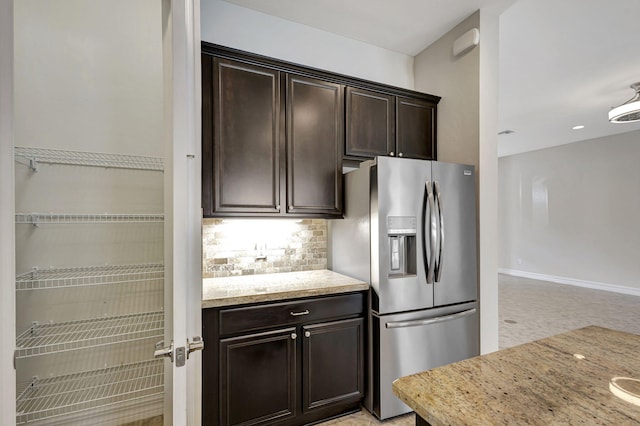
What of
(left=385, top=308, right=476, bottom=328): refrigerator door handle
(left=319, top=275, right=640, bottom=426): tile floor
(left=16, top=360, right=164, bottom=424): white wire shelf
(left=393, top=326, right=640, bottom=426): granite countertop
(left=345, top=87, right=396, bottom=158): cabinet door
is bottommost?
(left=319, top=275, right=640, bottom=426): tile floor

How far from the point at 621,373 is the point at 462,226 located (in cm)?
153

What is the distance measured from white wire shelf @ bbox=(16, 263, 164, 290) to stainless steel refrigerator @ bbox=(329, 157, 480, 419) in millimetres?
1485

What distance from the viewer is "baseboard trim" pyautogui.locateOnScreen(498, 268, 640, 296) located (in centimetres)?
539

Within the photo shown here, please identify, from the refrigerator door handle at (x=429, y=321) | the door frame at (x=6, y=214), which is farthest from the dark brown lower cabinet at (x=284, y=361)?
the door frame at (x=6, y=214)

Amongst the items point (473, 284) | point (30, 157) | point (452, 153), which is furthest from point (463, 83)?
point (30, 157)

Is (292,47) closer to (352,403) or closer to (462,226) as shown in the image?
(462,226)

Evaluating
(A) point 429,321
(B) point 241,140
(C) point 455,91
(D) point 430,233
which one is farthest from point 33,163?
(C) point 455,91

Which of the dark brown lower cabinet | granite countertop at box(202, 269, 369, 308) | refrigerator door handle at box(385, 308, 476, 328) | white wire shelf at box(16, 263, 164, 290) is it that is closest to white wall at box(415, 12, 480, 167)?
refrigerator door handle at box(385, 308, 476, 328)

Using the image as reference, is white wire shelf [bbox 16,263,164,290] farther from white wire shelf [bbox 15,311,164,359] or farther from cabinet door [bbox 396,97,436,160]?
cabinet door [bbox 396,97,436,160]

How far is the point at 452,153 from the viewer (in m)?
2.67

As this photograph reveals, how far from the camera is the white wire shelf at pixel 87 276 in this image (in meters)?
1.77

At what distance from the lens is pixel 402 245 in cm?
222

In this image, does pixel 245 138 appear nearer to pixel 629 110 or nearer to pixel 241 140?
pixel 241 140

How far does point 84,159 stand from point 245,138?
105 cm
